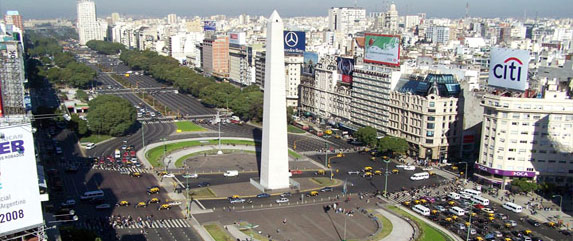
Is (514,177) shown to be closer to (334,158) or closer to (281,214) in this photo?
(334,158)

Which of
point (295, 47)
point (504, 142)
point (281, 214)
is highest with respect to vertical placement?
point (295, 47)

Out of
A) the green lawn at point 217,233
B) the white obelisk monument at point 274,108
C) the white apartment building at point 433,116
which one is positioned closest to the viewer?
the green lawn at point 217,233

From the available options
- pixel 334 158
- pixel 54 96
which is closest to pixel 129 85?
pixel 54 96

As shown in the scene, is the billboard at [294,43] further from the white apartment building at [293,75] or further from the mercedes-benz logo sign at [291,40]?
the white apartment building at [293,75]

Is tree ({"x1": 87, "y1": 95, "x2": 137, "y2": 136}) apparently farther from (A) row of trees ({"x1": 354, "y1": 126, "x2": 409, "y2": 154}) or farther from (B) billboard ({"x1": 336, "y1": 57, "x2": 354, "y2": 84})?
(A) row of trees ({"x1": 354, "y1": 126, "x2": 409, "y2": 154})

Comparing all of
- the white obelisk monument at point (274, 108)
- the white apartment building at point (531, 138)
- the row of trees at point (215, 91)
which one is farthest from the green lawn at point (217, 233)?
the row of trees at point (215, 91)
